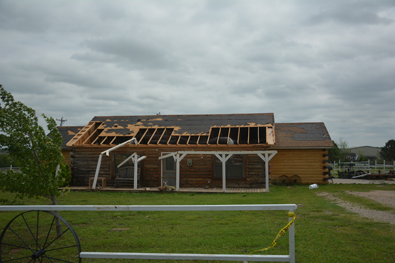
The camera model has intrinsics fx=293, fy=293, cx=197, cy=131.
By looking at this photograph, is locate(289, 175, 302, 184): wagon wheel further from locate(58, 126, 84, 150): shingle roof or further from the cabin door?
locate(58, 126, 84, 150): shingle roof

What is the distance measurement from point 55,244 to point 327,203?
922 centimetres

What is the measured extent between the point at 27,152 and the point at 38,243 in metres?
2.25

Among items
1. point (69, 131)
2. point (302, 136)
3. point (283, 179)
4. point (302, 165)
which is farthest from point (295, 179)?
point (69, 131)

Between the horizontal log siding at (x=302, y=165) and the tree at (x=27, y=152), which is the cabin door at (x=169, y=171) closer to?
the horizontal log siding at (x=302, y=165)

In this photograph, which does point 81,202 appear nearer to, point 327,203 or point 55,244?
point 55,244

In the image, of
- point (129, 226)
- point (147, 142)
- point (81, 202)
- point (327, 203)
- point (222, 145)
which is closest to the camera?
point (129, 226)

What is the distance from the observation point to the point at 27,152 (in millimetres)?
6824

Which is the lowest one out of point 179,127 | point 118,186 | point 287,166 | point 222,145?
point 118,186

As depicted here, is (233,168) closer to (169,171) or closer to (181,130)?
(169,171)

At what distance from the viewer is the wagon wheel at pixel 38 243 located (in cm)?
443

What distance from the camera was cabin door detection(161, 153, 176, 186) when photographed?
61.4ft

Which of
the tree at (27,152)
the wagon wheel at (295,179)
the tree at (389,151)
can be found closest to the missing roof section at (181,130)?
the wagon wheel at (295,179)

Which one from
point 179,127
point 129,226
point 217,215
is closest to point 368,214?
point 217,215

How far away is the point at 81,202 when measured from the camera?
12.6m
